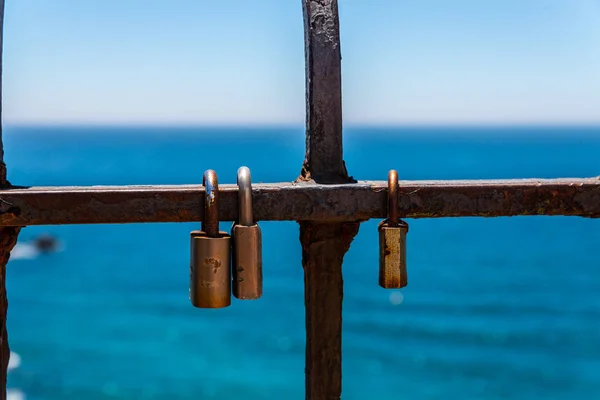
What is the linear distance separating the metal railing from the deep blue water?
14340mm

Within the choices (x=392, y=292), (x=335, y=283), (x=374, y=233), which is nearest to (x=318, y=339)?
(x=335, y=283)

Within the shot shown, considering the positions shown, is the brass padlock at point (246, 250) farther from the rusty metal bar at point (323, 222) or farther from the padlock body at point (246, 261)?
the rusty metal bar at point (323, 222)

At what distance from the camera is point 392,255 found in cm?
199

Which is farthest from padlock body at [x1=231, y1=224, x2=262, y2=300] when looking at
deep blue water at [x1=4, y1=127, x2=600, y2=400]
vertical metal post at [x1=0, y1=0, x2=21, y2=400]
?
deep blue water at [x1=4, y1=127, x2=600, y2=400]

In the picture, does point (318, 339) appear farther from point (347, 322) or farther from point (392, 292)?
point (392, 292)

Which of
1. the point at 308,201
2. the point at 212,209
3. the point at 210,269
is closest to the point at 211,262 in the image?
the point at 210,269

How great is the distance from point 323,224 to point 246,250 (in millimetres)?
248

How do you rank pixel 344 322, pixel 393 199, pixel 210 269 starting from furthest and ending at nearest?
pixel 344 322 < pixel 393 199 < pixel 210 269

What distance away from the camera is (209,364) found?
727 inches

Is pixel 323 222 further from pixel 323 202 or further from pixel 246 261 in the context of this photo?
pixel 246 261

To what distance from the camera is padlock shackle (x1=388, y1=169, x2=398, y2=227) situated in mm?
1954

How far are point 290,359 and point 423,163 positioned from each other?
4235 centimetres

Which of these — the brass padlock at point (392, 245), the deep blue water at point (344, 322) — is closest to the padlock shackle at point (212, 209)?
the brass padlock at point (392, 245)

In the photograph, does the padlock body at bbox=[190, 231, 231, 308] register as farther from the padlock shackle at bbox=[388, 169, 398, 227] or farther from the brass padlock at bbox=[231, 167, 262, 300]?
the padlock shackle at bbox=[388, 169, 398, 227]
